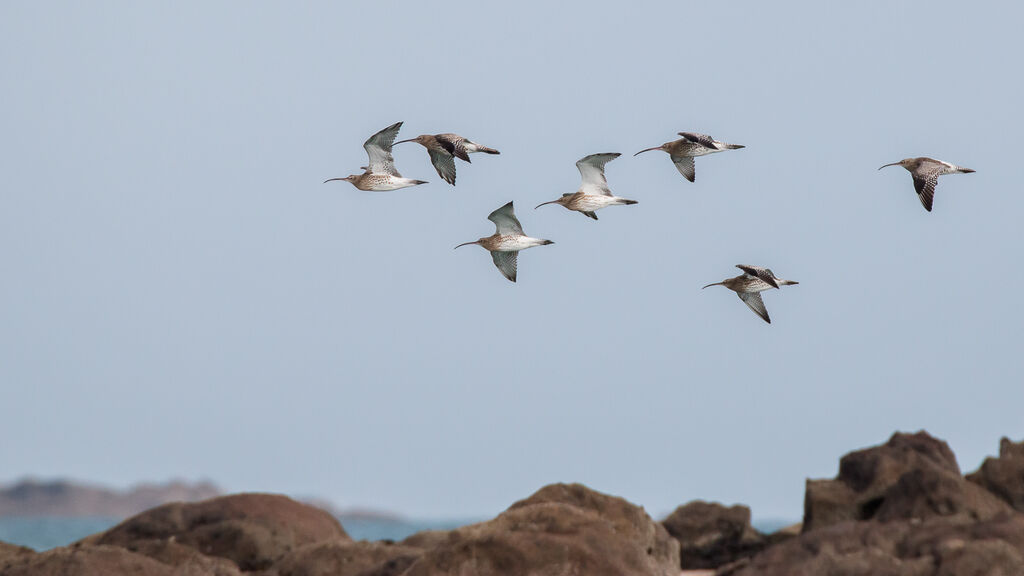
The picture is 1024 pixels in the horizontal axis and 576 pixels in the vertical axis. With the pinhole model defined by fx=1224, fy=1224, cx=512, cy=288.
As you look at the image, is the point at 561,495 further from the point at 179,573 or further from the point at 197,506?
the point at 197,506

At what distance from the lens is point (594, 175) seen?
19.9 meters

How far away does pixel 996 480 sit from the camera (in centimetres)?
2625

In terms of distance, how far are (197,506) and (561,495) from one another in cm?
982

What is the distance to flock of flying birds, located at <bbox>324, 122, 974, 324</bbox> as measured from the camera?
17.5 metres

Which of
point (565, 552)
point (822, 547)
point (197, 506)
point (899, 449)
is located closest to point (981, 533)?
point (822, 547)

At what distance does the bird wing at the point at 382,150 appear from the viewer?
18703mm

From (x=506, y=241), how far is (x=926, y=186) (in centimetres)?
643

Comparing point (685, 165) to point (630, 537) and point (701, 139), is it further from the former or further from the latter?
point (630, 537)

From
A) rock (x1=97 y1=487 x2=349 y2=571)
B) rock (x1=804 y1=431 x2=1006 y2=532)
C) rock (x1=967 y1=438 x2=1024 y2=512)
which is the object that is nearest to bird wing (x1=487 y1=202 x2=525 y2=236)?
rock (x1=97 y1=487 x2=349 y2=571)

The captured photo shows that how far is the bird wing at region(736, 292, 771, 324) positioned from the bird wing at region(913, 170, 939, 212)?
3062 mm

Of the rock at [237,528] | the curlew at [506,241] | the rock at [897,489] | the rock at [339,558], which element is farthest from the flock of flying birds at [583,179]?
the rock at [237,528]

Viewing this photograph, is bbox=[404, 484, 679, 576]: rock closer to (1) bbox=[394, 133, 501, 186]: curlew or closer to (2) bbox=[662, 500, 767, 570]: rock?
(1) bbox=[394, 133, 501, 186]: curlew

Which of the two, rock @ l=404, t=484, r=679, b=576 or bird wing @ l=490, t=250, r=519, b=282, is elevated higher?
bird wing @ l=490, t=250, r=519, b=282

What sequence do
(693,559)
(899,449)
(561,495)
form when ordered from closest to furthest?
(561,495), (899,449), (693,559)
